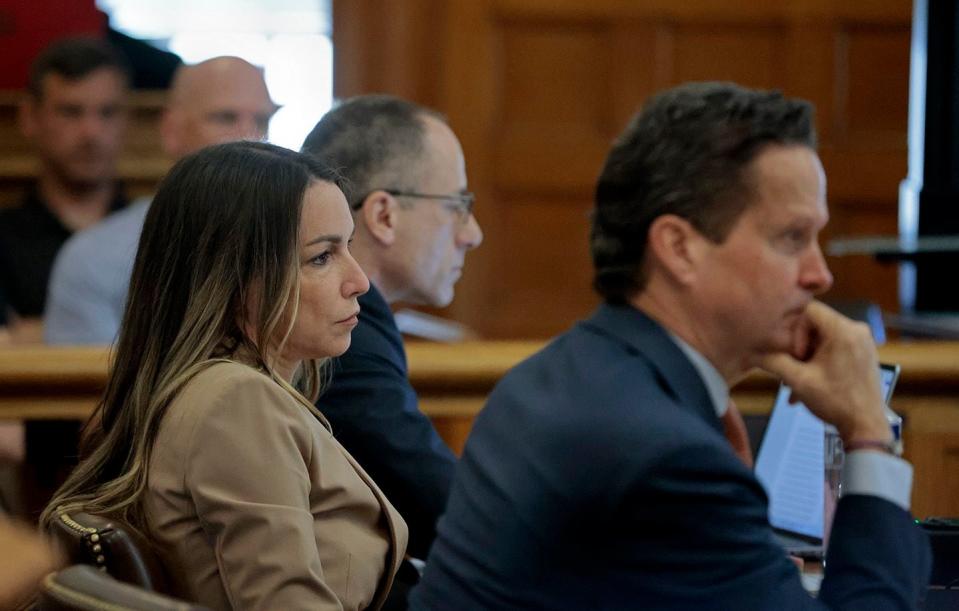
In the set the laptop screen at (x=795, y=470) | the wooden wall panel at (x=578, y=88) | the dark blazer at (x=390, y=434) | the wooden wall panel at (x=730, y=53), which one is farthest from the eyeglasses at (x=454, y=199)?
the wooden wall panel at (x=730, y=53)

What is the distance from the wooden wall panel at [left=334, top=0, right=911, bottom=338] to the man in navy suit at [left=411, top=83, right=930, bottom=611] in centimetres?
381

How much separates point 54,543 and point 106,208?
102 inches

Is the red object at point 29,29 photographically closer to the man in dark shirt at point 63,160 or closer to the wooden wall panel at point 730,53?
the man in dark shirt at point 63,160

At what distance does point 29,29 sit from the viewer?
5152 mm

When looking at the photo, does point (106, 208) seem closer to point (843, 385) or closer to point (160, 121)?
point (160, 121)

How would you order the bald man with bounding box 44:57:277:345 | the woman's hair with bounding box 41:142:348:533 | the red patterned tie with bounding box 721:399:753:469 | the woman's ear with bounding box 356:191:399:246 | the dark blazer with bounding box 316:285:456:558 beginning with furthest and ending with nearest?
the bald man with bounding box 44:57:277:345 → the woman's ear with bounding box 356:191:399:246 → the dark blazer with bounding box 316:285:456:558 → the red patterned tie with bounding box 721:399:753:469 → the woman's hair with bounding box 41:142:348:533

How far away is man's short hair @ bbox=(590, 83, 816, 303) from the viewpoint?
1.53 m

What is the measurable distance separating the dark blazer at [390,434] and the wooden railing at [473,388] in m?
0.43

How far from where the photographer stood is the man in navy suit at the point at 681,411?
1404mm

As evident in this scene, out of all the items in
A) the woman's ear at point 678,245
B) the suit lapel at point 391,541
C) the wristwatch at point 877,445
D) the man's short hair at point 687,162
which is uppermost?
the man's short hair at point 687,162

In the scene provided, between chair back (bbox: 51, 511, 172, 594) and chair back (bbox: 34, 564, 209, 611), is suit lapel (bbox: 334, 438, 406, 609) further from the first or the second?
chair back (bbox: 34, 564, 209, 611)

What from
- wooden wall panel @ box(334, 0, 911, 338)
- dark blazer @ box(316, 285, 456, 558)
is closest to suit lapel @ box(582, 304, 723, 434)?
dark blazer @ box(316, 285, 456, 558)

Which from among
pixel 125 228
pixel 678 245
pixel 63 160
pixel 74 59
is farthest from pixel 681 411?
pixel 74 59

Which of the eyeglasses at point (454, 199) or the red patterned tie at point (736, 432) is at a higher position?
the eyeglasses at point (454, 199)
